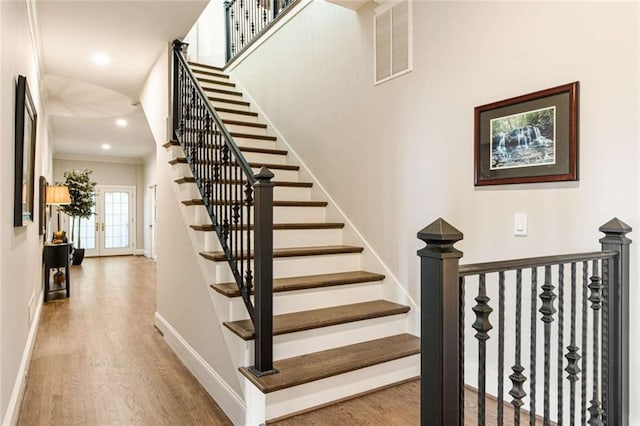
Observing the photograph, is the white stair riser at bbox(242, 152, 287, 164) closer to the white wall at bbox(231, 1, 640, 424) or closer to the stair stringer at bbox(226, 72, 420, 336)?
the stair stringer at bbox(226, 72, 420, 336)

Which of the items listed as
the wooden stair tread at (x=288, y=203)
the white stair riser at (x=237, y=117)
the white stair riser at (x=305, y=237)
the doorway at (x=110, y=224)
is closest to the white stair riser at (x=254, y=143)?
the white stair riser at (x=237, y=117)

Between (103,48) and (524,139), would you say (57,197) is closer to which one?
(103,48)

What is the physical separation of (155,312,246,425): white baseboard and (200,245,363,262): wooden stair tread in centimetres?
76

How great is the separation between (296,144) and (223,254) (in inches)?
73.3

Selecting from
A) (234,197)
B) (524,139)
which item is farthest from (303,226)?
(524,139)

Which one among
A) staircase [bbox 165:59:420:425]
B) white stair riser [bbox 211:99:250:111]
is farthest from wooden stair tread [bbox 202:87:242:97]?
staircase [bbox 165:59:420:425]

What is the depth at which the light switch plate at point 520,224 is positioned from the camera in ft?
7.25

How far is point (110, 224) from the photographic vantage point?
11.1 metres

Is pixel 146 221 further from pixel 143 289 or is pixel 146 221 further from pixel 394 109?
pixel 394 109

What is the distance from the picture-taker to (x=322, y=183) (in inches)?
152

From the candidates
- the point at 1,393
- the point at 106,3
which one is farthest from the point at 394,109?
the point at 1,393

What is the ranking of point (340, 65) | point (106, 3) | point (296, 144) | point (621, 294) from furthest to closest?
point (296, 144)
point (340, 65)
point (106, 3)
point (621, 294)

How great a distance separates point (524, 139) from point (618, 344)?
1.08 metres

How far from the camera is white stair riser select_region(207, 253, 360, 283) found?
107 inches
